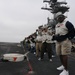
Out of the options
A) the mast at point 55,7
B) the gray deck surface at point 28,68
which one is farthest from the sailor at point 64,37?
A: the mast at point 55,7

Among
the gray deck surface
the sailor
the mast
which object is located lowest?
the gray deck surface

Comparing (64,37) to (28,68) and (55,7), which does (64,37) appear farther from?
(55,7)

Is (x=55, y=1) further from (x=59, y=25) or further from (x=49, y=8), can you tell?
(x=59, y=25)

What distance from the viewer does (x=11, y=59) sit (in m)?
11.0

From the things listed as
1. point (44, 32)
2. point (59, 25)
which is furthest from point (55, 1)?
point (59, 25)

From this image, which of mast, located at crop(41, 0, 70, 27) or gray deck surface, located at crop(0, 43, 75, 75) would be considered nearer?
gray deck surface, located at crop(0, 43, 75, 75)

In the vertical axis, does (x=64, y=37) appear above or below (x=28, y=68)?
above

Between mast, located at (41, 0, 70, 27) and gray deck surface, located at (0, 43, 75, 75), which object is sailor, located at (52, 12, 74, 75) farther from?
mast, located at (41, 0, 70, 27)

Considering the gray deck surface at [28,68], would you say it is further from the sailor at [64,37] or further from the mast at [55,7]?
the mast at [55,7]

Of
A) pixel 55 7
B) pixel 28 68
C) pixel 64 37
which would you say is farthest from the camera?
pixel 55 7

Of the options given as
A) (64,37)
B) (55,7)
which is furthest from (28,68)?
(55,7)

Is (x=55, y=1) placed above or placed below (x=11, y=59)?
above

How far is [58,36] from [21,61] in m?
3.95

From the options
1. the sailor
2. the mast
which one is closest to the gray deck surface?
the sailor
